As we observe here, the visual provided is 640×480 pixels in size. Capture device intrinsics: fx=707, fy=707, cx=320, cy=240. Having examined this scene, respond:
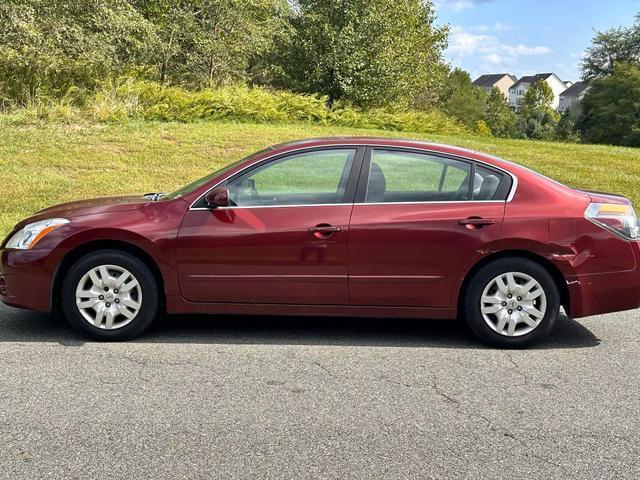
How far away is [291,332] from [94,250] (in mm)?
1620

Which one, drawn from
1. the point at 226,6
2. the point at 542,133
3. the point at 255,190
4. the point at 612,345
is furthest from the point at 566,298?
the point at 542,133

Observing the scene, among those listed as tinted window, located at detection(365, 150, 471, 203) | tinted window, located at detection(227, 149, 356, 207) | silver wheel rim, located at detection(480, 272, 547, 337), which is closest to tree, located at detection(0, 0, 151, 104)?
tinted window, located at detection(227, 149, 356, 207)

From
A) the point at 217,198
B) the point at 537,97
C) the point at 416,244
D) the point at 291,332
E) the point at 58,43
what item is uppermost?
the point at 537,97

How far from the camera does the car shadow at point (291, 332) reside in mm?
5301

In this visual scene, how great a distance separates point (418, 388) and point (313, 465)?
1.22 m

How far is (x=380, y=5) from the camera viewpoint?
2316cm

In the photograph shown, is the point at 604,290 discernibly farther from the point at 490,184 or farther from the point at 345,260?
the point at 345,260

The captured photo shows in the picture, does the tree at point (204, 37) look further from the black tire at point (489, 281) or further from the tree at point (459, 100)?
the tree at point (459, 100)

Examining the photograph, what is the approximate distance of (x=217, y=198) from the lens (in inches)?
204

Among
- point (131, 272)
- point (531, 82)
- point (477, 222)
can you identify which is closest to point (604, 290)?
point (477, 222)

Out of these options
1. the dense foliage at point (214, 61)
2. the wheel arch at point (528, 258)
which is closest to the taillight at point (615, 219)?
the wheel arch at point (528, 258)

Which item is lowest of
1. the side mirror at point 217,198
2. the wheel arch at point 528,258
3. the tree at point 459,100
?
the wheel arch at point 528,258

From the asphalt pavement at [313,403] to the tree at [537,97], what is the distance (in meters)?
124

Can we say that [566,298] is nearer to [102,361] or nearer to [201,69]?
[102,361]
